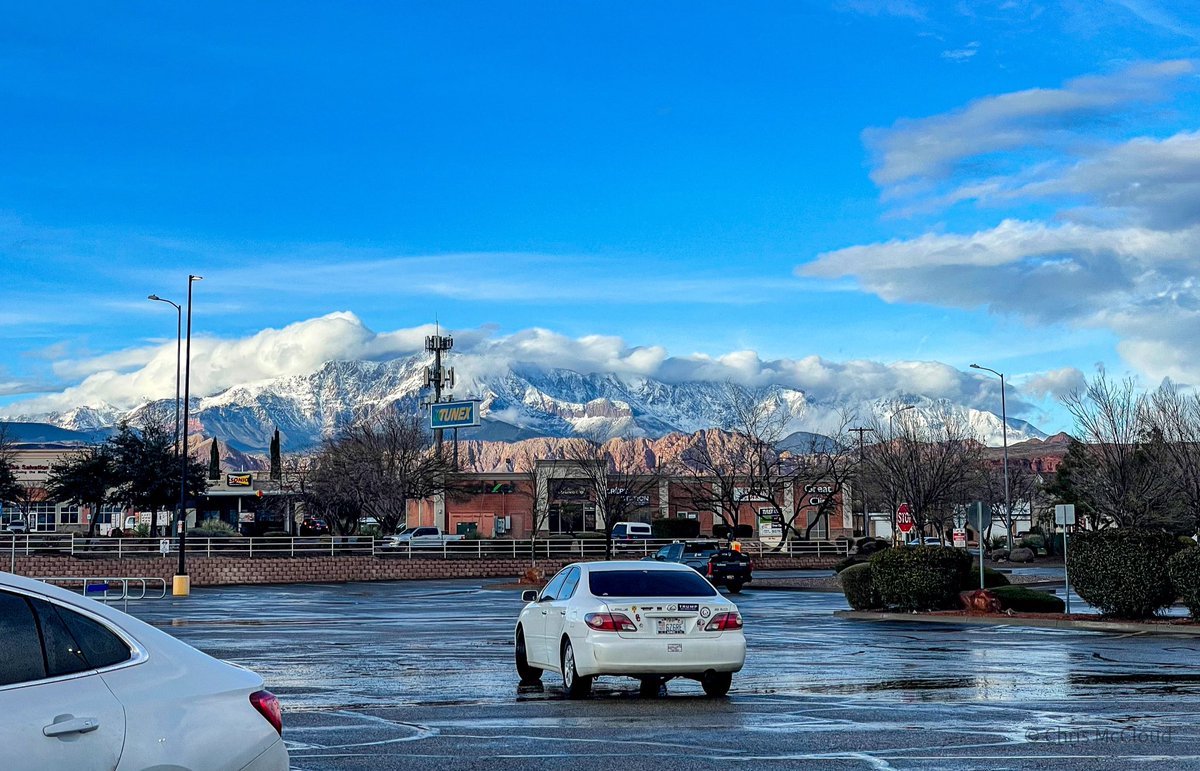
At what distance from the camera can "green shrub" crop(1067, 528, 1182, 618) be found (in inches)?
1030

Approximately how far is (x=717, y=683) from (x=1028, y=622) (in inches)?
607

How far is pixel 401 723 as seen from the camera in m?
12.1

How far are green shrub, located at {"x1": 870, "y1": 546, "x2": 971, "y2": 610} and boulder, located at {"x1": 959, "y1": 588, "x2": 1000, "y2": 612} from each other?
40 cm

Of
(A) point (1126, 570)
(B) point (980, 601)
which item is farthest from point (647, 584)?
(B) point (980, 601)

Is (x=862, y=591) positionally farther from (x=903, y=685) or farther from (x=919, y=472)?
(x=919, y=472)

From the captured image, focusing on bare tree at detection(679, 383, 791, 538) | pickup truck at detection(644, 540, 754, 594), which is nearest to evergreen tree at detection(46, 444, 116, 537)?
bare tree at detection(679, 383, 791, 538)

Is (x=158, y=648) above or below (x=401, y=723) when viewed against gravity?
above

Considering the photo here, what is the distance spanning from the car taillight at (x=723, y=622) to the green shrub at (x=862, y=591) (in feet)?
59.2

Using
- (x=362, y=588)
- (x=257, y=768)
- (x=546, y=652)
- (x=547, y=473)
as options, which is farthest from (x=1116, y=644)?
(x=547, y=473)

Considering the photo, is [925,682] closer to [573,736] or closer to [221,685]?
[573,736]

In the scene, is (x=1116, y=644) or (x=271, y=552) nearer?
(x=1116, y=644)

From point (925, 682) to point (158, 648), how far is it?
11780 millimetres

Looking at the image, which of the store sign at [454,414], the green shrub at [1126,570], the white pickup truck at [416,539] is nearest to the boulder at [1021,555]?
the white pickup truck at [416,539]

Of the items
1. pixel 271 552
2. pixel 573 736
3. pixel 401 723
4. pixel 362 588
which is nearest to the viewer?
pixel 573 736
